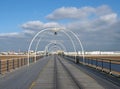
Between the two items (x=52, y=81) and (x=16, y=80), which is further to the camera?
(x=16, y=80)

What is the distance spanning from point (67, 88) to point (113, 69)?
13.5 m

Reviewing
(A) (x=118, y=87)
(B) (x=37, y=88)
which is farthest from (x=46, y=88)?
(A) (x=118, y=87)

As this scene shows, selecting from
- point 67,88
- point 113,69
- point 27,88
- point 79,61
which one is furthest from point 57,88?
point 79,61

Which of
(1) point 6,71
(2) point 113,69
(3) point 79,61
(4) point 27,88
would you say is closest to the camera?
(4) point 27,88

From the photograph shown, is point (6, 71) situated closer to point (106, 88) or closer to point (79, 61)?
point (106, 88)

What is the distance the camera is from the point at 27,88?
17.5 meters

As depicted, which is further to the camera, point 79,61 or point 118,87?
point 79,61

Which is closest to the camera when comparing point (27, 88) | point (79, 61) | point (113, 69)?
point (27, 88)

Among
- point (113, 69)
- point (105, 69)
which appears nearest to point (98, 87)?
point (113, 69)

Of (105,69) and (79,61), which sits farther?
(79,61)

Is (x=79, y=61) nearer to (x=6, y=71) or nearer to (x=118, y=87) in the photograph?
(x=6, y=71)

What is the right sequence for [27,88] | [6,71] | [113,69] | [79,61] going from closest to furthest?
[27,88] → [113,69] → [6,71] → [79,61]

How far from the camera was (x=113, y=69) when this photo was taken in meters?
30.2

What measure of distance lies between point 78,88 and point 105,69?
16100 millimetres
